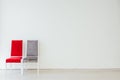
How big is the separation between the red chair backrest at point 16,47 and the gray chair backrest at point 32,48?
0.80 feet

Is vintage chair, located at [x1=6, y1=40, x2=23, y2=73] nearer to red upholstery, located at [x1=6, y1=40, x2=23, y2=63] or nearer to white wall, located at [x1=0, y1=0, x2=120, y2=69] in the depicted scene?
red upholstery, located at [x1=6, y1=40, x2=23, y2=63]

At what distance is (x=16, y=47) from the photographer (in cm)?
479

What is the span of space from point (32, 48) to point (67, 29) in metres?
1.24

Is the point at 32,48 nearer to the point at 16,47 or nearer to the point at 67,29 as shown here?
the point at 16,47

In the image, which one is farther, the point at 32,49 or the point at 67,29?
the point at 67,29

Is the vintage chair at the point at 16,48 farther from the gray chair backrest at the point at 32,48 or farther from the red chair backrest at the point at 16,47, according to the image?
the gray chair backrest at the point at 32,48

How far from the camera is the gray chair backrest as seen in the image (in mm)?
4763

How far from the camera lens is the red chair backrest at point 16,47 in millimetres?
4754

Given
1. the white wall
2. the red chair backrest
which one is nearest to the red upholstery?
the red chair backrest

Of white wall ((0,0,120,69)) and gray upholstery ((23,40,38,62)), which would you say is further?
white wall ((0,0,120,69))

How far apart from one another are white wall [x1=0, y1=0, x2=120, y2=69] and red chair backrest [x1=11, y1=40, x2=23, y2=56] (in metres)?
0.21

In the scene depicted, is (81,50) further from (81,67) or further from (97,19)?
(97,19)

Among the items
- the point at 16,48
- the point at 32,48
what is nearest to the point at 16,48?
the point at 16,48

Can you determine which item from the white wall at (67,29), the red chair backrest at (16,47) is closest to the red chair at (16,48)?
the red chair backrest at (16,47)
